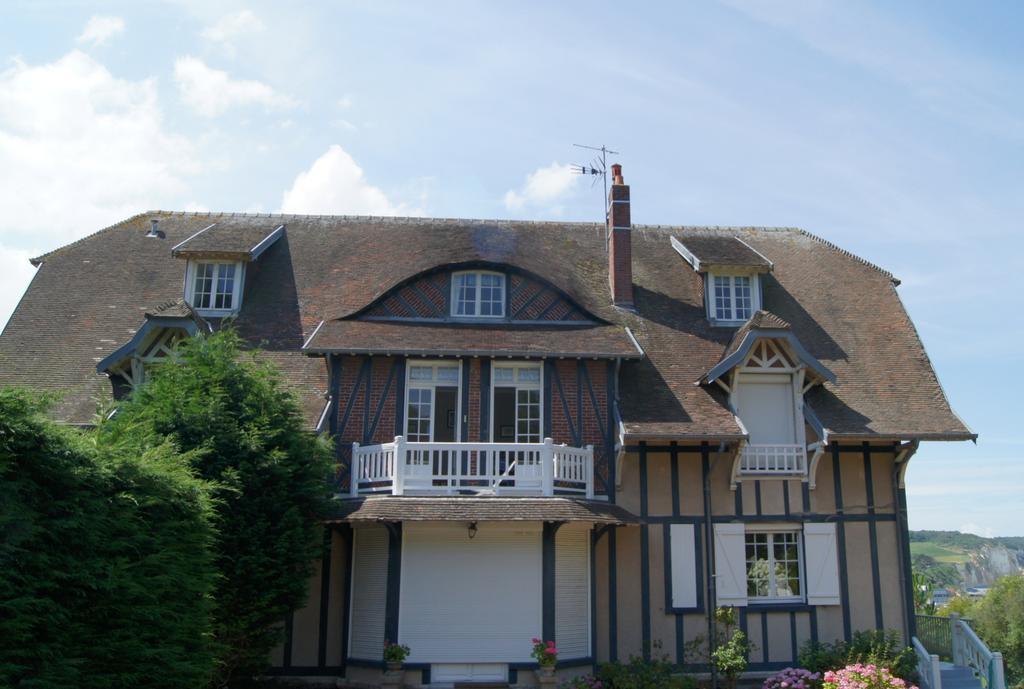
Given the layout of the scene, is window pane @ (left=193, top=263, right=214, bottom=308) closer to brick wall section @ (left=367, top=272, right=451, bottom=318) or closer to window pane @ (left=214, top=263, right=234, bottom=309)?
window pane @ (left=214, top=263, right=234, bottom=309)

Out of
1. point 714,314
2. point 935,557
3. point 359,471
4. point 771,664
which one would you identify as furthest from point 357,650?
point 935,557

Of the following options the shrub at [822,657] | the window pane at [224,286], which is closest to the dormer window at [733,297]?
the shrub at [822,657]

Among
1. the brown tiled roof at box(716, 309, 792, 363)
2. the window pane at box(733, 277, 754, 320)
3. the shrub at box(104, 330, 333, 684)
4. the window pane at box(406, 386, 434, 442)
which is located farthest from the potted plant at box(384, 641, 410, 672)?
the window pane at box(733, 277, 754, 320)

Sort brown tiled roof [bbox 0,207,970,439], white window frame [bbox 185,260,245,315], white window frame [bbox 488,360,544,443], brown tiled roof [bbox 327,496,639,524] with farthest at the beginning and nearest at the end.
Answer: white window frame [bbox 185,260,245,315] < brown tiled roof [bbox 0,207,970,439] < white window frame [bbox 488,360,544,443] < brown tiled roof [bbox 327,496,639,524]

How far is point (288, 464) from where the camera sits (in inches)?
547

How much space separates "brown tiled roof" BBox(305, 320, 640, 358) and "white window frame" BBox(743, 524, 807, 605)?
3904mm

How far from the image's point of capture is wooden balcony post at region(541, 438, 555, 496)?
49.6 ft

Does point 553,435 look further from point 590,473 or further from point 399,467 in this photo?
point 399,467

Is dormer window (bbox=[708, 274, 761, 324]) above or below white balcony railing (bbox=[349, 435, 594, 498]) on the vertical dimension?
above

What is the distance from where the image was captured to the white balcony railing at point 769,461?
16.6 metres

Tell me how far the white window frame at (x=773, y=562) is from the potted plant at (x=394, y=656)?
20.4 ft

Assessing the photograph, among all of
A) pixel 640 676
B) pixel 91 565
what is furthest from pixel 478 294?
pixel 91 565

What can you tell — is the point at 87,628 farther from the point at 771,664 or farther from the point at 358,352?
the point at 771,664

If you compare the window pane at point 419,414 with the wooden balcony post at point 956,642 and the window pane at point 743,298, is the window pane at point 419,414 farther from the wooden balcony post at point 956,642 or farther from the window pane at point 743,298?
the wooden balcony post at point 956,642
